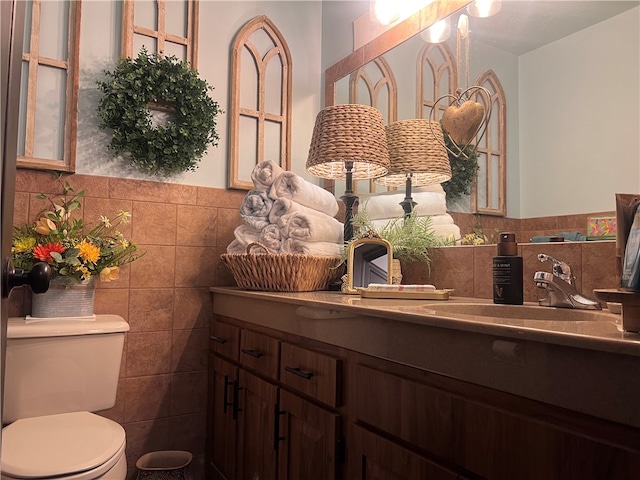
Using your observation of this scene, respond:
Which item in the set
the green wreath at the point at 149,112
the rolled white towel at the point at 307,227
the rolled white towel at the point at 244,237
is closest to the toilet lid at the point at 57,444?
the rolled white towel at the point at 244,237

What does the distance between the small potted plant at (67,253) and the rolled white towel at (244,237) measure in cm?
41

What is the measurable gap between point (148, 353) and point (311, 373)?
0.98 m

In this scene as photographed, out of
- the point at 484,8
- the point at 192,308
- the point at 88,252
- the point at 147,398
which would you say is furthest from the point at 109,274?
the point at 484,8

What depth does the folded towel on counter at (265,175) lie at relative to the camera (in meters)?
1.90

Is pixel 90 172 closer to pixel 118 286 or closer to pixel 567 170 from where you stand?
pixel 118 286

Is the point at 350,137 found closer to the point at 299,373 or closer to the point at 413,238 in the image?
the point at 413,238

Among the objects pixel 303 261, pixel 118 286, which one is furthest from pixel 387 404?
pixel 118 286

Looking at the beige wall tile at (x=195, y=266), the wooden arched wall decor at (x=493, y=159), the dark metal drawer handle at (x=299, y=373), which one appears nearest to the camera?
the dark metal drawer handle at (x=299, y=373)

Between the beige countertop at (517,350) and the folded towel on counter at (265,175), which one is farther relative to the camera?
the folded towel on counter at (265,175)

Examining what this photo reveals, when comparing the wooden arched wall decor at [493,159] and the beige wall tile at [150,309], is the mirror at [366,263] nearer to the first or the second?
the wooden arched wall decor at [493,159]

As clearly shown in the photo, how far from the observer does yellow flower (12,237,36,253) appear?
1.61 meters

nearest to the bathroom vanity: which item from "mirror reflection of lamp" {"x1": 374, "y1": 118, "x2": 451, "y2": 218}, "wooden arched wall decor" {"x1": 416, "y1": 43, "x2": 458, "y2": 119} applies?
"mirror reflection of lamp" {"x1": 374, "y1": 118, "x2": 451, "y2": 218}

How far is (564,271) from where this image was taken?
46.4 inches

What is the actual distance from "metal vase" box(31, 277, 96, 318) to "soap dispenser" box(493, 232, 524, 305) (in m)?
1.38
